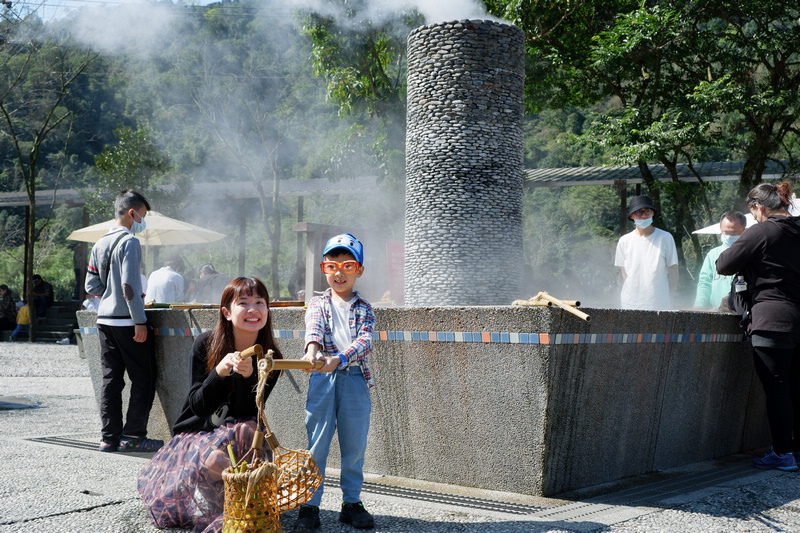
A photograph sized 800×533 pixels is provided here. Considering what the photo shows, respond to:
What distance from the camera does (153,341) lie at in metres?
5.91

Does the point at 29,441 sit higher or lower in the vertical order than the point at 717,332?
lower

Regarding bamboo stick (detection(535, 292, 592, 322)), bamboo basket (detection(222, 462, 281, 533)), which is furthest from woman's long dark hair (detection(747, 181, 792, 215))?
bamboo basket (detection(222, 462, 281, 533))

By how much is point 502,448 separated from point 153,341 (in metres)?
2.99

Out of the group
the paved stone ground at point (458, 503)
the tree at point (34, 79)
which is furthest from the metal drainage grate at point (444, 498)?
the tree at point (34, 79)

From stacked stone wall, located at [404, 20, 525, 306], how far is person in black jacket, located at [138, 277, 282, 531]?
3.62m

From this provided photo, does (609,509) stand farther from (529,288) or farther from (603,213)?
(603,213)

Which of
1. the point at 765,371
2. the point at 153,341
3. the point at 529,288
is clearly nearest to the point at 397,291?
the point at 529,288

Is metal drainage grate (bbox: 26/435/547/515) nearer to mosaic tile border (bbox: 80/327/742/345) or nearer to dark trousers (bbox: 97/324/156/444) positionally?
mosaic tile border (bbox: 80/327/742/345)

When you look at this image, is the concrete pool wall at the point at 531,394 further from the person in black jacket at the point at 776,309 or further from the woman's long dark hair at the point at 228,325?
the woman's long dark hair at the point at 228,325

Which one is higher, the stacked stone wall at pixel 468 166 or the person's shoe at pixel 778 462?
the stacked stone wall at pixel 468 166

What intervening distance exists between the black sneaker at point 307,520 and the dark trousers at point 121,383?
2638 mm

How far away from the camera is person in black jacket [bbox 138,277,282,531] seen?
3.42m

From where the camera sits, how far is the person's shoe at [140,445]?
557 cm

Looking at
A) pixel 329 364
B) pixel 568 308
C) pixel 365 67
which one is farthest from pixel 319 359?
pixel 365 67
